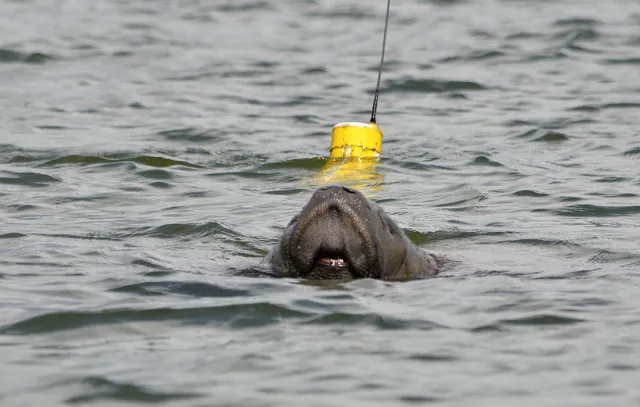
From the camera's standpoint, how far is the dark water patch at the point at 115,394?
5.76m

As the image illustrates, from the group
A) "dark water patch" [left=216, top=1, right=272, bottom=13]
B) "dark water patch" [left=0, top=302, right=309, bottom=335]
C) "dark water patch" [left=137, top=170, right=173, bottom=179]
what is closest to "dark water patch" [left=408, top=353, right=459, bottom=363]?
"dark water patch" [left=0, top=302, right=309, bottom=335]

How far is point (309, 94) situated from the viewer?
17.4m

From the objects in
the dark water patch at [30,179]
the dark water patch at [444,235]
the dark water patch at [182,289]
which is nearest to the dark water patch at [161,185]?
the dark water patch at [30,179]

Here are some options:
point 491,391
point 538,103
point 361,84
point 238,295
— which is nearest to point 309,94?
point 361,84

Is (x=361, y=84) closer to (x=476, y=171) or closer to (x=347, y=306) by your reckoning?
(x=476, y=171)

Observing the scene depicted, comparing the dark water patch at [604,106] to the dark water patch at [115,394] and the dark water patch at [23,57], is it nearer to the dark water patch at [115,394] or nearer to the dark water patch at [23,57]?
the dark water patch at [23,57]

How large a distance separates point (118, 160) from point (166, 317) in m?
6.37

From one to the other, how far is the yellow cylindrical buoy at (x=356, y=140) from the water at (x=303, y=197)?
283 millimetres

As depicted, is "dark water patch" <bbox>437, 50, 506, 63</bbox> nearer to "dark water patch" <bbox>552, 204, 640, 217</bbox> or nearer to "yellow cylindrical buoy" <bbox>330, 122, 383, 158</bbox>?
"yellow cylindrical buoy" <bbox>330, 122, 383, 158</bbox>

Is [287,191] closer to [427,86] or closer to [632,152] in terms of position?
[632,152]

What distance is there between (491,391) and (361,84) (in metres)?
12.3

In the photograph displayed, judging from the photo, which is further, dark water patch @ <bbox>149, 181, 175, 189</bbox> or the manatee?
dark water patch @ <bbox>149, 181, 175, 189</bbox>

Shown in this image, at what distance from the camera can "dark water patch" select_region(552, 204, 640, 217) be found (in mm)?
10844

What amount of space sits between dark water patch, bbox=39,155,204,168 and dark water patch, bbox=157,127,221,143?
117 cm
